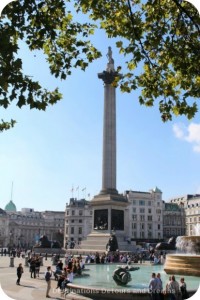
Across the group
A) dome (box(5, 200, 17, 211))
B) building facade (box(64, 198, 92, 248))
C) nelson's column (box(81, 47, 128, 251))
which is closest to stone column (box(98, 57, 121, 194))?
nelson's column (box(81, 47, 128, 251))

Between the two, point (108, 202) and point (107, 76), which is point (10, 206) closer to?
point (107, 76)

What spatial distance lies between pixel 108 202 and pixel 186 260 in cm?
3233

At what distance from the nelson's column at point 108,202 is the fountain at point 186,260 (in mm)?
25267

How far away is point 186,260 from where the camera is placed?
2383 cm

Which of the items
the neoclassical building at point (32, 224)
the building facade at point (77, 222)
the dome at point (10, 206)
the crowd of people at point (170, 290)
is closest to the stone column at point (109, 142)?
the crowd of people at point (170, 290)

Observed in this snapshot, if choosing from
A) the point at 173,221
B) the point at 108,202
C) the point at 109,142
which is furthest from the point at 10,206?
the point at 108,202

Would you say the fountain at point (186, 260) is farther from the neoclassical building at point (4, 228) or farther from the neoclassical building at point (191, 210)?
the neoclassical building at point (4, 228)

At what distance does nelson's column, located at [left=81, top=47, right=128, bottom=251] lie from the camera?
54844mm

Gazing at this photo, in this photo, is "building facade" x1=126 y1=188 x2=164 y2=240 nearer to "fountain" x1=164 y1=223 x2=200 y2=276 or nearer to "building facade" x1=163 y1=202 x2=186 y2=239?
"building facade" x1=163 y1=202 x2=186 y2=239

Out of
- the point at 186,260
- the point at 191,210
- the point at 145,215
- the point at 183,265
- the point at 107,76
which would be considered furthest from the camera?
the point at 191,210

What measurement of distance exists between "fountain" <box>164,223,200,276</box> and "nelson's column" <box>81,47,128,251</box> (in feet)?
82.9

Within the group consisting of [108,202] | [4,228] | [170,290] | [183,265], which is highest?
[108,202]

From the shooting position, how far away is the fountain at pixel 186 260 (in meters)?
23.2

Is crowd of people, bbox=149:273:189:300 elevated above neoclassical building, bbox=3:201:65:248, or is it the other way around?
neoclassical building, bbox=3:201:65:248
